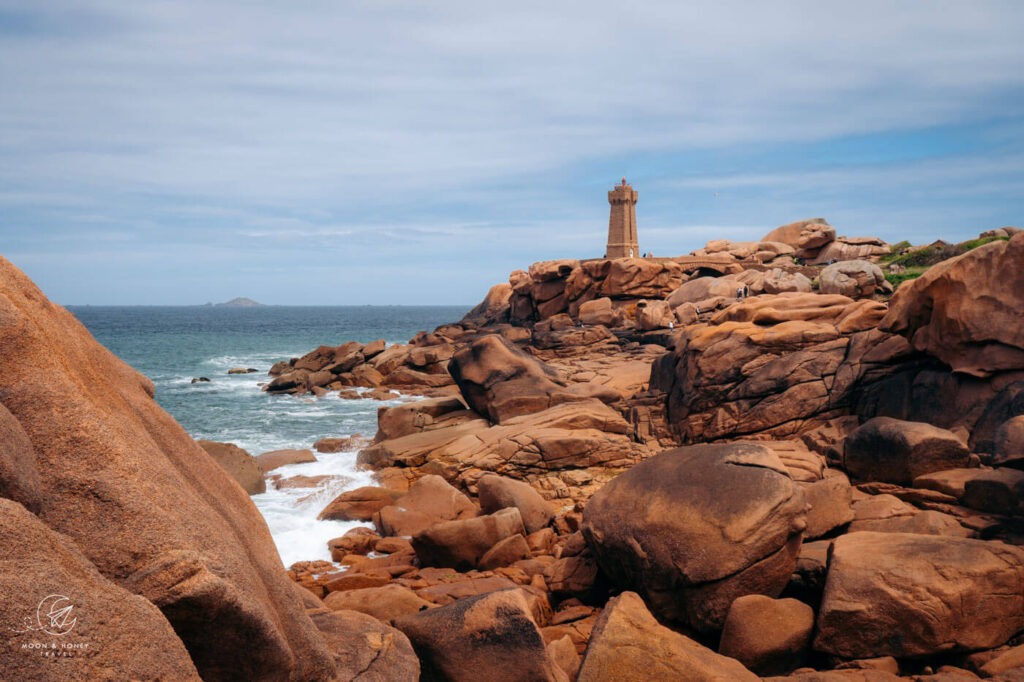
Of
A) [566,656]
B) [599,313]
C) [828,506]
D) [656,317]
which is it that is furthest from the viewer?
[599,313]

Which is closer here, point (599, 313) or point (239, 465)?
point (239, 465)

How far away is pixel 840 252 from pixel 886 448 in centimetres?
3528

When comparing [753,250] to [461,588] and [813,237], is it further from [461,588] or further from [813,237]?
[461,588]

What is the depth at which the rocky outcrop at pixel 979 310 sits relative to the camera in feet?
38.2

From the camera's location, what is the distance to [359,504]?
1455cm

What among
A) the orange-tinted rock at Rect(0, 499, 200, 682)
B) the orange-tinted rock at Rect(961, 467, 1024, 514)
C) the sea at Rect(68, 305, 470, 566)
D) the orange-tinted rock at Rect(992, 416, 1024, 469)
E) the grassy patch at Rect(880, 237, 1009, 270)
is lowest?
the sea at Rect(68, 305, 470, 566)

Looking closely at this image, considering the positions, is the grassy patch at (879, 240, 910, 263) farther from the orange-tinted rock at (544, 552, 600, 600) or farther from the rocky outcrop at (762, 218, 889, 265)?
the orange-tinted rock at (544, 552, 600, 600)

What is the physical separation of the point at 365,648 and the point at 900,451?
8834 mm

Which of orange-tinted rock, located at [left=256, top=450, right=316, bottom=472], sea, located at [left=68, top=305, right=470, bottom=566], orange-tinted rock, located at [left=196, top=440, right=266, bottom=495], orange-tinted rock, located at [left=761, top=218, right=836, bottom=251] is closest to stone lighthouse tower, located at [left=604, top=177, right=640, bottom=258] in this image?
orange-tinted rock, located at [left=761, top=218, right=836, bottom=251]

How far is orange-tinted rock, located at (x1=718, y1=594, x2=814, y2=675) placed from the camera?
7.35 meters

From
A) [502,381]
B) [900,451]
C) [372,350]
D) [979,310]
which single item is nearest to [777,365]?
[979,310]

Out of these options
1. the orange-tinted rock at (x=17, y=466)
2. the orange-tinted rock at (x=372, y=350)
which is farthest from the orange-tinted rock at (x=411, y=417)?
the orange-tinted rock at (x=372, y=350)

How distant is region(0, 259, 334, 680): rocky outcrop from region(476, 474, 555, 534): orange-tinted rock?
8.26m

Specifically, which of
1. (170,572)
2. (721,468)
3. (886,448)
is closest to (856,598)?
(721,468)
